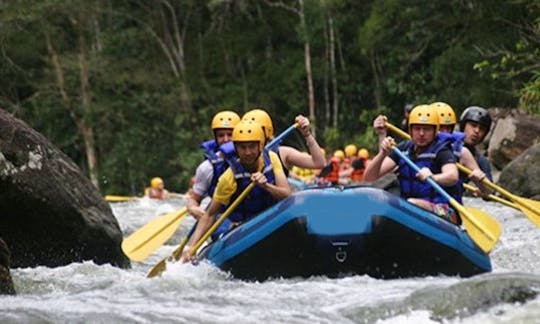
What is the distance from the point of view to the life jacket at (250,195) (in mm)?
8055

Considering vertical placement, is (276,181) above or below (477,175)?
above

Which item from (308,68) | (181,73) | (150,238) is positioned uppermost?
(150,238)

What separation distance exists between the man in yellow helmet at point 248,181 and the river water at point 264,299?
1.51ft

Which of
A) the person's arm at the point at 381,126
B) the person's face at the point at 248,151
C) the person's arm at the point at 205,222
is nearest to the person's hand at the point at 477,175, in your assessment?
the person's arm at the point at 381,126

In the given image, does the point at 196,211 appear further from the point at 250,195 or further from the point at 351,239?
the point at 351,239

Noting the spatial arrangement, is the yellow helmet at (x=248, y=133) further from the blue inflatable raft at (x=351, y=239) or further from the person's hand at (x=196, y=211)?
the person's hand at (x=196, y=211)

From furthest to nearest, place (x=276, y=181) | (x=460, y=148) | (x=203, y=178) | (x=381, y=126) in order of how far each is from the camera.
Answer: (x=203, y=178) → (x=460, y=148) → (x=381, y=126) → (x=276, y=181)

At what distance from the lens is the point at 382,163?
8.52 metres

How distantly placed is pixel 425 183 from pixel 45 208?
270cm

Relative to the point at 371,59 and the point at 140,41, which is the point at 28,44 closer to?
the point at 140,41

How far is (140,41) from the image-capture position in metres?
30.0

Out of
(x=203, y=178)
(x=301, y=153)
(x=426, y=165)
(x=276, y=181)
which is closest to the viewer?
(x=276, y=181)

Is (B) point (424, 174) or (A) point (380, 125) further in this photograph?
(A) point (380, 125)

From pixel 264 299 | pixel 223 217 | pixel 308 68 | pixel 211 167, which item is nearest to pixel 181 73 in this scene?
pixel 308 68
